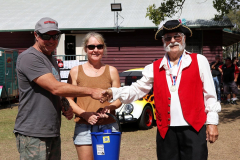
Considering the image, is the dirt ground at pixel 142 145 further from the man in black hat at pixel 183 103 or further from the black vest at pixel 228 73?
the black vest at pixel 228 73

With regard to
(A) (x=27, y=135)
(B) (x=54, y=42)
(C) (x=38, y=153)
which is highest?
(B) (x=54, y=42)

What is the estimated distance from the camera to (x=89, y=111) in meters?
3.32

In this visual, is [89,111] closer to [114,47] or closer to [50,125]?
[50,125]

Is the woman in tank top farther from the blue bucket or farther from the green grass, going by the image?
the green grass

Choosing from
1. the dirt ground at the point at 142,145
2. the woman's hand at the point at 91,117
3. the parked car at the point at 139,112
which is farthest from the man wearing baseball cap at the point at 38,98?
the parked car at the point at 139,112

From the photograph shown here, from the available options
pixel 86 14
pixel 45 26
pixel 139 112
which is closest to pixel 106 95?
pixel 45 26

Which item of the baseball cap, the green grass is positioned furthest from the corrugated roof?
the baseball cap

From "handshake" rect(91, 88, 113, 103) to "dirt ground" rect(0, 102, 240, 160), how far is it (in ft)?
10.6

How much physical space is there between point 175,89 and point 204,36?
44.6ft

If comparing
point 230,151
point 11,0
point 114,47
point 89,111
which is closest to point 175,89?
point 89,111

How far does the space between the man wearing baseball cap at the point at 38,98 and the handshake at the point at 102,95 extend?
0.16 metres

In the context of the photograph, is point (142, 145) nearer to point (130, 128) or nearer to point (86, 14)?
point (130, 128)

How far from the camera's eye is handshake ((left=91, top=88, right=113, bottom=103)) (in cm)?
307

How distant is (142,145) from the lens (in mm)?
7055
